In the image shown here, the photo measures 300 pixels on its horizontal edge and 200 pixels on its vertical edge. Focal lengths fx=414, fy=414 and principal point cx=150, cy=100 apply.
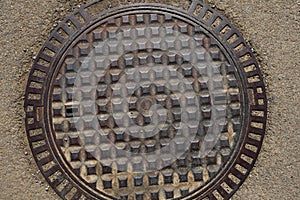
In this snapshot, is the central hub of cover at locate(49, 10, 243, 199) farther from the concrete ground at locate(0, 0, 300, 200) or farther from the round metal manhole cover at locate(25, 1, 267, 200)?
the concrete ground at locate(0, 0, 300, 200)

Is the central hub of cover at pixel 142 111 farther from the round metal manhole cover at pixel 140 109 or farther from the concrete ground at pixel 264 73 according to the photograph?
the concrete ground at pixel 264 73

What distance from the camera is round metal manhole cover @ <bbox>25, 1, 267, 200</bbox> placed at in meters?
1.75

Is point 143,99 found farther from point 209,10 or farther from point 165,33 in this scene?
point 209,10

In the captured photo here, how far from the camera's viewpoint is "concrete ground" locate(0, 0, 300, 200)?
1781 mm

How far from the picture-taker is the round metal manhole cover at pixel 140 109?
175cm

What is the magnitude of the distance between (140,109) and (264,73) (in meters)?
0.57

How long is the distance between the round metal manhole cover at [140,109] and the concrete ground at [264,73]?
56 millimetres

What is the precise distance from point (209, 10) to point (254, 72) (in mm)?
335

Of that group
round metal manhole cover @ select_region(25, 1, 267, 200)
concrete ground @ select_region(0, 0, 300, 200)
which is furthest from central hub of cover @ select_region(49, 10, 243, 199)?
concrete ground @ select_region(0, 0, 300, 200)

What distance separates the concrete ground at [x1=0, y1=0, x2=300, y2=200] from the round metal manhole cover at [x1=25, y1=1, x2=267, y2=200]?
0.06 m

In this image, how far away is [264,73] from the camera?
1.83m

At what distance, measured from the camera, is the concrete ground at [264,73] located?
1.78m

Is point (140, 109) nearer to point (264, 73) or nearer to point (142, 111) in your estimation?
→ point (142, 111)

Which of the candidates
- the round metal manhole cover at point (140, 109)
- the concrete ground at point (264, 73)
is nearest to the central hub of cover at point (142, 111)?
the round metal manhole cover at point (140, 109)
